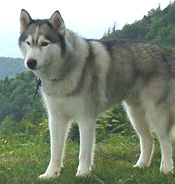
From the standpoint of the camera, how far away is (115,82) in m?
6.33

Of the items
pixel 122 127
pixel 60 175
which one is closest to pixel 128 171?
pixel 60 175

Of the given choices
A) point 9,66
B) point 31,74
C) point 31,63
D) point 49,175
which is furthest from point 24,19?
point 9,66

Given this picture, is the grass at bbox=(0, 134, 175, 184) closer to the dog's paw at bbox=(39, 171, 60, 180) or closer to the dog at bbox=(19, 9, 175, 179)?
the dog's paw at bbox=(39, 171, 60, 180)

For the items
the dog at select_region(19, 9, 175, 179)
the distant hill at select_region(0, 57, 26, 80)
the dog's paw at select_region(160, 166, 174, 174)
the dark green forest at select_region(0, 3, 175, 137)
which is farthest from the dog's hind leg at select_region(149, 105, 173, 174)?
the distant hill at select_region(0, 57, 26, 80)

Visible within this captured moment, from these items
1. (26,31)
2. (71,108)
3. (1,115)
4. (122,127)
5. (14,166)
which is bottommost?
(1,115)

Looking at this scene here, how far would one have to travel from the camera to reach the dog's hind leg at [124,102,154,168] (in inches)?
268

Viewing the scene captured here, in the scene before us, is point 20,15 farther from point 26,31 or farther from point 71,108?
point 71,108

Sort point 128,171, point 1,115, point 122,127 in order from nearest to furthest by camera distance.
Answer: point 128,171 < point 122,127 < point 1,115

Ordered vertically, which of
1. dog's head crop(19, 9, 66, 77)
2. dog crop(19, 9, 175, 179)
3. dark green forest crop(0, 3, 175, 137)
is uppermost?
dog's head crop(19, 9, 66, 77)

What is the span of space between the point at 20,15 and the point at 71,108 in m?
1.32

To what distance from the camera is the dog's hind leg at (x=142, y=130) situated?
22.3 ft

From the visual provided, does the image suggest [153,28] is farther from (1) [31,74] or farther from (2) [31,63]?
Answer: (2) [31,63]

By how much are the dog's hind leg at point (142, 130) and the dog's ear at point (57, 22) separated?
5.45 feet

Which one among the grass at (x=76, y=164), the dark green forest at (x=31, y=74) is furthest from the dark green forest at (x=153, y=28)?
the grass at (x=76, y=164)
